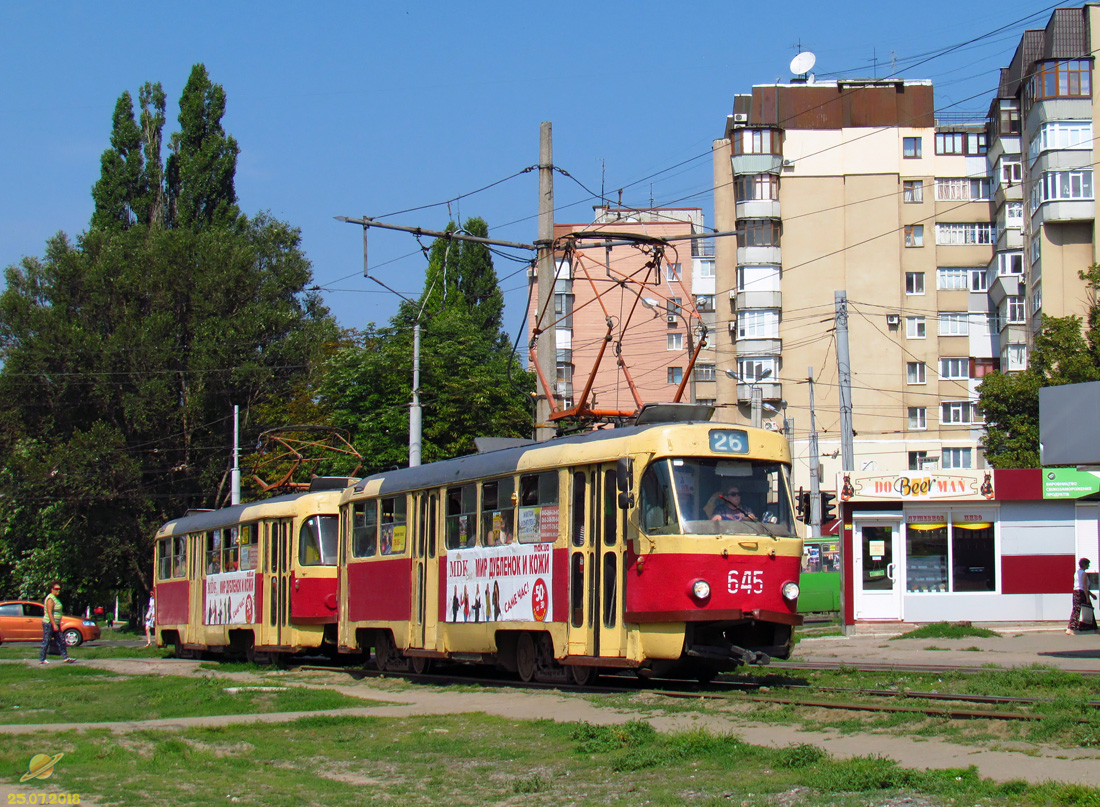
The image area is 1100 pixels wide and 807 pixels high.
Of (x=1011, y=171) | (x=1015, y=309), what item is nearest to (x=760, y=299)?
(x=1015, y=309)

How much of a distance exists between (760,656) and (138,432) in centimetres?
3816

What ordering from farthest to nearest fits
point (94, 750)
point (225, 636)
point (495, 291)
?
1. point (495, 291)
2. point (225, 636)
3. point (94, 750)

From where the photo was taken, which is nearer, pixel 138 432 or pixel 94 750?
pixel 94 750

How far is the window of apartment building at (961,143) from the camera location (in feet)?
201

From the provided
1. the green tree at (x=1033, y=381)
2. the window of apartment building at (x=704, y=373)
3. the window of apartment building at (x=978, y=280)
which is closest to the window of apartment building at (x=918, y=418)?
the window of apartment building at (x=978, y=280)

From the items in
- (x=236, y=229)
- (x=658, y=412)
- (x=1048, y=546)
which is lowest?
(x=1048, y=546)

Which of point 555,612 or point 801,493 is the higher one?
point 801,493

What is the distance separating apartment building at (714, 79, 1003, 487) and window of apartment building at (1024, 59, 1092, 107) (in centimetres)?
896

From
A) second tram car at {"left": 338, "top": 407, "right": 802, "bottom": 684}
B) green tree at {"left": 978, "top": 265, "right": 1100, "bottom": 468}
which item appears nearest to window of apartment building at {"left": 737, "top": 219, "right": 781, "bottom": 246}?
green tree at {"left": 978, "top": 265, "right": 1100, "bottom": 468}

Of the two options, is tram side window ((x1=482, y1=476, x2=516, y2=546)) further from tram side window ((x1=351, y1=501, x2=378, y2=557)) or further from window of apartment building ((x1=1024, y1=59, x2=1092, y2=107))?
window of apartment building ((x1=1024, y1=59, x2=1092, y2=107))

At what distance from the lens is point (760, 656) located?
528 inches

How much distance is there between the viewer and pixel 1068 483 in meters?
26.4

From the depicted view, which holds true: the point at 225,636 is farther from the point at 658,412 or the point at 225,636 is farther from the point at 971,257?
the point at 971,257

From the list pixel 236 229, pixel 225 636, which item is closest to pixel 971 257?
pixel 236 229
